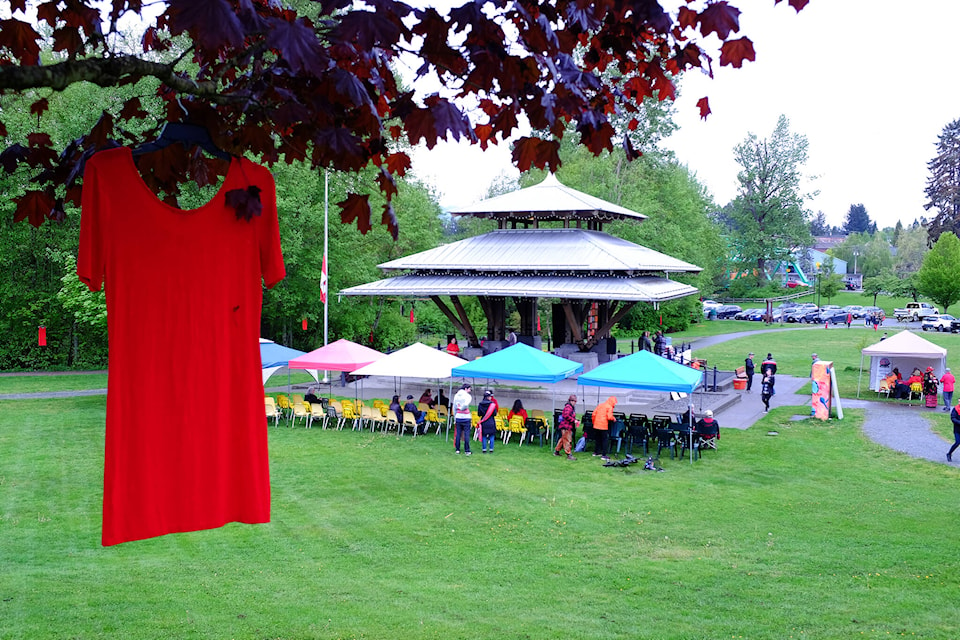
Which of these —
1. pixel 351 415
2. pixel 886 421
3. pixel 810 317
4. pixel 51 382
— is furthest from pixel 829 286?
pixel 51 382

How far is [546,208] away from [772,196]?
48.2 m

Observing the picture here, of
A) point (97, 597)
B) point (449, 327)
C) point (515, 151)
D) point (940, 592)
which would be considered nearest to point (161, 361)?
point (515, 151)

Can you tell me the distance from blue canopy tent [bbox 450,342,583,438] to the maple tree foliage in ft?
44.6

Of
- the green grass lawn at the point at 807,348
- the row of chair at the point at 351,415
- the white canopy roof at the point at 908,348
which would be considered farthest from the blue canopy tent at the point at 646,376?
the green grass lawn at the point at 807,348

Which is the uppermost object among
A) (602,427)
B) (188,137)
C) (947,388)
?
(188,137)

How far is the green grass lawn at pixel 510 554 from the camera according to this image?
8.00 metres

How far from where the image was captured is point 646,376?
1716cm

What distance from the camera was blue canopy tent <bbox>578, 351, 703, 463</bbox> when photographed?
16828 mm

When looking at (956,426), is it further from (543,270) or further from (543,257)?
(543,257)

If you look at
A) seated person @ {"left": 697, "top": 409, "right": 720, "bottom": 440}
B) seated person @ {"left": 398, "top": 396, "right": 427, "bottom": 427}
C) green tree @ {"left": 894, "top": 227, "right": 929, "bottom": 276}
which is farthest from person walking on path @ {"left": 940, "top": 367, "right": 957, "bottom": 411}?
green tree @ {"left": 894, "top": 227, "right": 929, "bottom": 276}

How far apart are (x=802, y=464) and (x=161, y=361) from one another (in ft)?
49.5

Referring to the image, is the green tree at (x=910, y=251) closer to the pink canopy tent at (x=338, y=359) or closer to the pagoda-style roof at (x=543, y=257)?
the pagoda-style roof at (x=543, y=257)

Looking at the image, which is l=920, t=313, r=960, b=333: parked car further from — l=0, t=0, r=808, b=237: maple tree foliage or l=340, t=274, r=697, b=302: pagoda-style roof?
l=0, t=0, r=808, b=237: maple tree foliage

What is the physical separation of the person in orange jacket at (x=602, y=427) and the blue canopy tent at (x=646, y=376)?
0.50 metres
